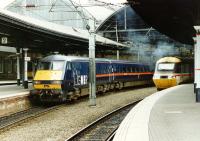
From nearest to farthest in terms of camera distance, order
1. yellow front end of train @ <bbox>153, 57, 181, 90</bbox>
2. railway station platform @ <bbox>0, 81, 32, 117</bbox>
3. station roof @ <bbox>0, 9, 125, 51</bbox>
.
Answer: railway station platform @ <bbox>0, 81, 32, 117</bbox>, station roof @ <bbox>0, 9, 125, 51</bbox>, yellow front end of train @ <bbox>153, 57, 181, 90</bbox>

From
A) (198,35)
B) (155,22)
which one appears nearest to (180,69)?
(155,22)

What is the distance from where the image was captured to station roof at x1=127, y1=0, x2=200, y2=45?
1541 cm

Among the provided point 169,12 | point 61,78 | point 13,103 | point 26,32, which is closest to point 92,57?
point 61,78

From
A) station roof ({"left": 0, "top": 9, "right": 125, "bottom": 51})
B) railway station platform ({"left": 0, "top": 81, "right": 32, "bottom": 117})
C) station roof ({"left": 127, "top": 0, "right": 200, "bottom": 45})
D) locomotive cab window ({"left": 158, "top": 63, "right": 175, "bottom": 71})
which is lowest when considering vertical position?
railway station platform ({"left": 0, "top": 81, "right": 32, "bottom": 117})

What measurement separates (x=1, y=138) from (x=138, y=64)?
1018 inches

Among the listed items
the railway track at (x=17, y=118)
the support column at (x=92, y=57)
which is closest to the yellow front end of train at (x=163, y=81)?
the support column at (x=92, y=57)

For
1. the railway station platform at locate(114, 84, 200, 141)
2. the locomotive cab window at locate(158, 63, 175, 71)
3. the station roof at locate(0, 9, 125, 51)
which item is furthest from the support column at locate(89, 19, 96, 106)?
the locomotive cab window at locate(158, 63, 175, 71)

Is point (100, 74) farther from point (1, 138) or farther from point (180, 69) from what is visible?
point (1, 138)

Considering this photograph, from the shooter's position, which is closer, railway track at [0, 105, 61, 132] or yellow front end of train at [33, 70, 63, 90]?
railway track at [0, 105, 61, 132]

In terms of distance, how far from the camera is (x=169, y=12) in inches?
716

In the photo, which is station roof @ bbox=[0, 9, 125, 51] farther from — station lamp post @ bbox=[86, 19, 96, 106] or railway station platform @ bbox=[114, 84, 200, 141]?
railway station platform @ bbox=[114, 84, 200, 141]

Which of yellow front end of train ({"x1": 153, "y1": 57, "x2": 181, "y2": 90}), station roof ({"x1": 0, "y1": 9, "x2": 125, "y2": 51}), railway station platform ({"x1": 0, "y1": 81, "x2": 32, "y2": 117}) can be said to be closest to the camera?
railway station platform ({"x1": 0, "y1": 81, "x2": 32, "y2": 117})

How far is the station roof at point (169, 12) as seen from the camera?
15414 millimetres

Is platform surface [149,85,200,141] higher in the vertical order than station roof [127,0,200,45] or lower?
lower
